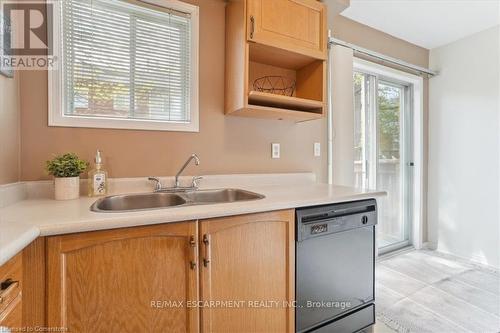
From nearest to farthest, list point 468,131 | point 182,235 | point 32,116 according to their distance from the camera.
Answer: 1. point 182,235
2. point 32,116
3. point 468,131

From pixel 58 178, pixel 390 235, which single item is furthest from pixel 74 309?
pixel 390 235

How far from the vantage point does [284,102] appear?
1.74 meters

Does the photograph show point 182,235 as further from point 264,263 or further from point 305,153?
point 305,153

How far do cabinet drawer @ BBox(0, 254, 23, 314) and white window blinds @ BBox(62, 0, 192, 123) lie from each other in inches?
37.1

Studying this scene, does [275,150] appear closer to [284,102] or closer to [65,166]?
[284,102]

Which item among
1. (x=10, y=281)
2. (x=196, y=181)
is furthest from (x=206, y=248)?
(x=196, y=181)

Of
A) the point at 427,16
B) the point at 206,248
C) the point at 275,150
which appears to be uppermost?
the point at 427,16

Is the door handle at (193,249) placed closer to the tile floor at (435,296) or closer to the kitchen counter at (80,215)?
the kitchen counter at (80,215)

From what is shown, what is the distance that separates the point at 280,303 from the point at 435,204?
2.74 m

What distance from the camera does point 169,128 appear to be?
5.32 feet

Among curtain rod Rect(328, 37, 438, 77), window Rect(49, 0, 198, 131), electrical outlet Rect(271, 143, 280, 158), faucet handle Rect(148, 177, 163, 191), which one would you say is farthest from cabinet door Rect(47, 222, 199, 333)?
curtain rod Rect(328, 37, 438, 77)

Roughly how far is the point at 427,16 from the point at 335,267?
2.46 meters

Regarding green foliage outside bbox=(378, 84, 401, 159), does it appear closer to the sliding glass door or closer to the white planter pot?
the sliding glass door

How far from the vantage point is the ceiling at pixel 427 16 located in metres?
2.15
